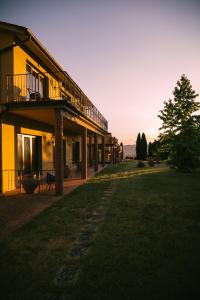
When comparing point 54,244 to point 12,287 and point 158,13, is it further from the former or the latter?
point 158,13

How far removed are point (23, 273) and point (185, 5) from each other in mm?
16293

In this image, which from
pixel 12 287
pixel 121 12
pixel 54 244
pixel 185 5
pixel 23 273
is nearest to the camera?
pixel 12 287

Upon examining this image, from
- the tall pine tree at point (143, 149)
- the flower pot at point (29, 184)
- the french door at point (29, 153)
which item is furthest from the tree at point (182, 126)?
the tall pine tree at point (143, 149)

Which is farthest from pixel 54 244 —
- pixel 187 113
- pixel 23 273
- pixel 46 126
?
pixel 187 113

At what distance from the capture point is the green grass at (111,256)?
8.25ft

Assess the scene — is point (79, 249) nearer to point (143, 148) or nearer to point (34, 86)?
point (34, 86)

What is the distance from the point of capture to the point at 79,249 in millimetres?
3639

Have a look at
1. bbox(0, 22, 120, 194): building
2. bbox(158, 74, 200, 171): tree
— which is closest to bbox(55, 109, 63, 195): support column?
bbox(0, 22, 120, 194): building

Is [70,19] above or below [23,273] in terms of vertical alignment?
above

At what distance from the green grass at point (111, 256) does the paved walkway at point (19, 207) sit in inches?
12.1

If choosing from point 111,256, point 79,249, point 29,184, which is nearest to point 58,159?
point 29,184

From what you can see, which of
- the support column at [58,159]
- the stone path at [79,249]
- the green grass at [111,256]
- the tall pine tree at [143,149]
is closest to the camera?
the green grass at [111,256]

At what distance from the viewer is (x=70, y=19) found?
481 inches

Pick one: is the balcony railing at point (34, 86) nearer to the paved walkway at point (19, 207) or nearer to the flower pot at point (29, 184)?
the flower pot at point (29, 184)
